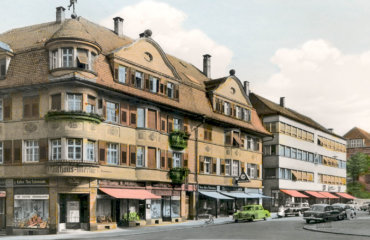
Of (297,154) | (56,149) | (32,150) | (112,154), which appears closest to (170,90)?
(112,154)

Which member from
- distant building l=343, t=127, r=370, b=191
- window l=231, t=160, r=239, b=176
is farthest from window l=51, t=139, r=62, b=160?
distant building l=343, t=127, r=370, b=191

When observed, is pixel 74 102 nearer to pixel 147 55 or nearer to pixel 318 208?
pixel 147 55

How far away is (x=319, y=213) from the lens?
4350 cm

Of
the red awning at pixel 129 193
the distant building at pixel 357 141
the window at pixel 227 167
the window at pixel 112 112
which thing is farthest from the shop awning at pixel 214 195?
the distant building at pixel 357 141

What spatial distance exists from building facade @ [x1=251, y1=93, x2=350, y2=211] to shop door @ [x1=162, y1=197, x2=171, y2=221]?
79.1 feet

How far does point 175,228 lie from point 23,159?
1169cm

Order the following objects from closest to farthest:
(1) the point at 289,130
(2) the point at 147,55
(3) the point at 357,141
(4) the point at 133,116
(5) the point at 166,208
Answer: (4) the point at 133,116
(2) the point at 147,55
(5) the point at 166,208
(1) the point at 289,130
(3) the point at 357,141

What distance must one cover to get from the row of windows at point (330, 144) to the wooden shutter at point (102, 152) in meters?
52.1

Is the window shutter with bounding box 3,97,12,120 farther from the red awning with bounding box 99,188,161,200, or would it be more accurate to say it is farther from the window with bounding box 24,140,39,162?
the red awning with bounding box 99,188,161,200

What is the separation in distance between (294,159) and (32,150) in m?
44.3

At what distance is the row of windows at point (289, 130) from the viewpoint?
6881 centimetres

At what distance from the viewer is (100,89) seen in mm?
37125

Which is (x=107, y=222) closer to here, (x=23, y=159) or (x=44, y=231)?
(x=44, y=231)

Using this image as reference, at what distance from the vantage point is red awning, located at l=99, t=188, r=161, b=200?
37344 millimetres
